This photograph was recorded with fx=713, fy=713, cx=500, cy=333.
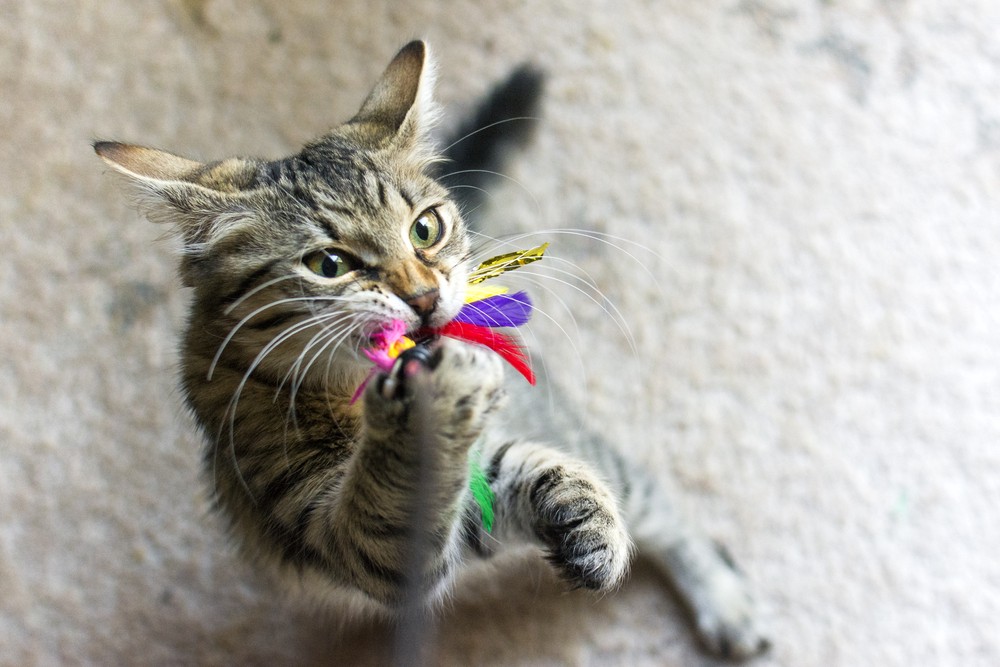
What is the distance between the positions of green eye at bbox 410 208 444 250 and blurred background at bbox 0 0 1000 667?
0.48 m

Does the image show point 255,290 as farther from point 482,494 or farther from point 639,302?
point 639,302

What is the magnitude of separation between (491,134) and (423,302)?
0.56 m

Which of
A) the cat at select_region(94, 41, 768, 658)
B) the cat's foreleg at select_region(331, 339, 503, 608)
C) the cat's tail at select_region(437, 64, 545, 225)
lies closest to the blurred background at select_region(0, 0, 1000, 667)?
the cat's tail at select_region(437, 64, 545, 225)

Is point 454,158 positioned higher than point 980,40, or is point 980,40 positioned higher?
point 454,158

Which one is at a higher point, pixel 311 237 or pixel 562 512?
pixel 311 237

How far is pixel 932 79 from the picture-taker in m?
1.48

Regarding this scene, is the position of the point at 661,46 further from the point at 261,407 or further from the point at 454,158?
the point at 261,407

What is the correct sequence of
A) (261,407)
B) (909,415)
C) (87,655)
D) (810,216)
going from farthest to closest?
(810,216) < (909,415) < (87,655) < (261,407)

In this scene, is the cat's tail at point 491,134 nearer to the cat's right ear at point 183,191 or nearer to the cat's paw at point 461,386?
the cat's right ear at point 183,191

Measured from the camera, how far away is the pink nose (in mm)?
778

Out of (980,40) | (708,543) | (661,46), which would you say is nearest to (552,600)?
(708,543)

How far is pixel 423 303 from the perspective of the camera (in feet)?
2.56

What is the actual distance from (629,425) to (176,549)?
0.81 m

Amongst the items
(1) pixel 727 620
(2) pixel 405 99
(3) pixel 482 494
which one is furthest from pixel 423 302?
(1) pixel 727 620
